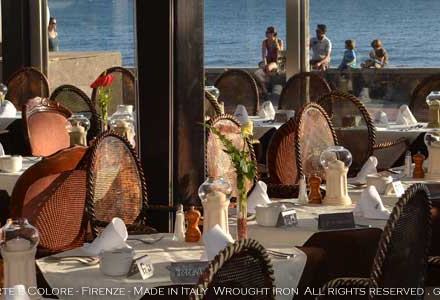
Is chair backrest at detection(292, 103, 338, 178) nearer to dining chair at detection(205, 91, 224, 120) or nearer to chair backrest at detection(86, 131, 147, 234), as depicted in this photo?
chair backrest at detection(86, 131, 147, 234)

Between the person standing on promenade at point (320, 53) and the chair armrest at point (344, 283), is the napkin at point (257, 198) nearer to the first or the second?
the chair armrest at point (344, 283)

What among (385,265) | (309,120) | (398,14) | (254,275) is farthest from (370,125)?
(398,14)

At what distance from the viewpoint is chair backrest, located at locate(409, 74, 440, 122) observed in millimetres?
8078

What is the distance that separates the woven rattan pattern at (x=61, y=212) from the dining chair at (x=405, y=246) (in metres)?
1.56

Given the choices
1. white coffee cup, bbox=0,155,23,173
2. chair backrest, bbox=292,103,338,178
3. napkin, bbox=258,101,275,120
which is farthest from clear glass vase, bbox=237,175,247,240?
napkin, bbox=258,101,275,120

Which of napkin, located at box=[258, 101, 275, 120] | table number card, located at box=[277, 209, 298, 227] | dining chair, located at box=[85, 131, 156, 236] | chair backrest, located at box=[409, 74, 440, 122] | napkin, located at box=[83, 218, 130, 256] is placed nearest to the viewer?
napkin, located at box=[83, 218, 130, 256]

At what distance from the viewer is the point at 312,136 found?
5.97 metres

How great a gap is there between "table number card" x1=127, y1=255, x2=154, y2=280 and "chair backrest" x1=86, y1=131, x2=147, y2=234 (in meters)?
1.19

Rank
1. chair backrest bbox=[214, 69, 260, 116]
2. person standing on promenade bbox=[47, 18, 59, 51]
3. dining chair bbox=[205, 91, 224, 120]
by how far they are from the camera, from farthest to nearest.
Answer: person standing on promenade bbox=[47, 18, 59, 51] → chair backrest bbox=[214, 69, 260, 116] → dining chair bbox=[205, 91, 224, 120]

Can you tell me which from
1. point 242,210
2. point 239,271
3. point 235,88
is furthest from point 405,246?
point 235,88

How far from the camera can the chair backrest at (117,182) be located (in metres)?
4.74

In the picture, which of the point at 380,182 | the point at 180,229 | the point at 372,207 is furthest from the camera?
the point at 380,182

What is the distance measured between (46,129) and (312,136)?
1.89 m

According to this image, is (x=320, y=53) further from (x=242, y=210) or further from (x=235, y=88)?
(x=242, y=210)
